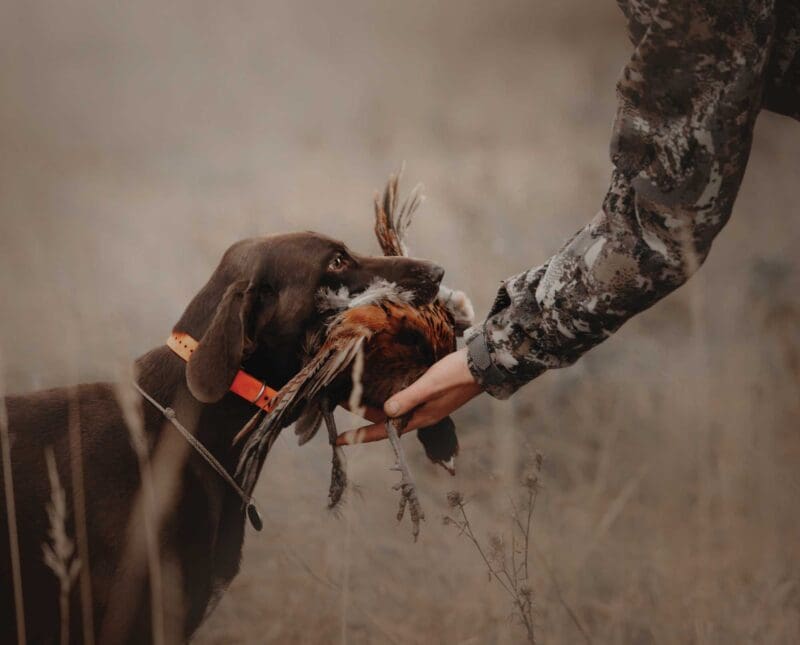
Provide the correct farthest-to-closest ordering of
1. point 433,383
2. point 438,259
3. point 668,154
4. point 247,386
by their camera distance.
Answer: point 438,259 < point 247,386 < point 433,383 < point 668,154

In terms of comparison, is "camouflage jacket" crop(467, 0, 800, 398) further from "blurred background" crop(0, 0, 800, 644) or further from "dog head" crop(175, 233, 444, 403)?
"dog head" crop(175, 233, 444, 403)

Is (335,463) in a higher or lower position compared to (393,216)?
lower

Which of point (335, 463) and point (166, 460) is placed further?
point (166, 460)

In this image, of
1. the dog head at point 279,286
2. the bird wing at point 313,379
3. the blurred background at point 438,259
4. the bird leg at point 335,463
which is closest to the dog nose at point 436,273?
the dog head at point 279,286

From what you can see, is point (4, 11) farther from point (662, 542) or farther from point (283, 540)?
point (662, 542)

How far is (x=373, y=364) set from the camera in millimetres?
2502

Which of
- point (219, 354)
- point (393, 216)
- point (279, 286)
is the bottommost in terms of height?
point (219, 354)

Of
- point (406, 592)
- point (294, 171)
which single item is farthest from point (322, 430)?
point (294, 171)

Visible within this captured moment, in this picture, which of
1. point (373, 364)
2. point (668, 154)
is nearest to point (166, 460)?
point (373, 364)

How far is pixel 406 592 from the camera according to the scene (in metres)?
3.42

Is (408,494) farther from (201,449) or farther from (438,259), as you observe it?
(438,259)

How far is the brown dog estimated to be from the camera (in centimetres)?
255

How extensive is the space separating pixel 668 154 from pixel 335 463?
1234 mm

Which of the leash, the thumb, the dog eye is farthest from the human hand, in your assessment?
the dog eye
